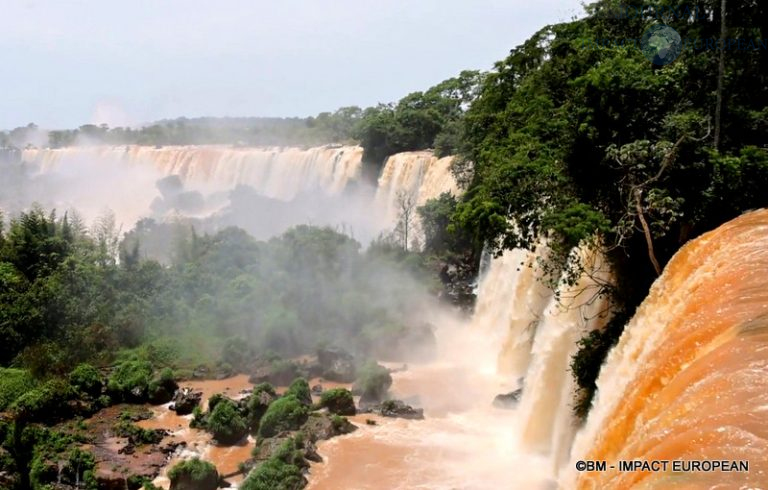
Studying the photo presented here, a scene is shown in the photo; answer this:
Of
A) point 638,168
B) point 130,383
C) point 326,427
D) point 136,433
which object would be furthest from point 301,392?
point 638,168

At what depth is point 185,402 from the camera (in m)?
15.8

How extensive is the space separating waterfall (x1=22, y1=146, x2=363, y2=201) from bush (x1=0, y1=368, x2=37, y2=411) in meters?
20.7

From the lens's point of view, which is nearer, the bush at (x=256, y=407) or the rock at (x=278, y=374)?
the bush at (x=256, y=407)

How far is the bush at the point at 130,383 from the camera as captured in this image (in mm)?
16609

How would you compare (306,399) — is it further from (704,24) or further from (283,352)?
(704,24)

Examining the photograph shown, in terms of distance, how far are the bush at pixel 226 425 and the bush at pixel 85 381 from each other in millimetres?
4408

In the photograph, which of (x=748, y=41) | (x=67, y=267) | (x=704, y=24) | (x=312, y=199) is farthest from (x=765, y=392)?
(x=312, y=199)

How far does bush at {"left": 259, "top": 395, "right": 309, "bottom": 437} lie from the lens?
539 inches

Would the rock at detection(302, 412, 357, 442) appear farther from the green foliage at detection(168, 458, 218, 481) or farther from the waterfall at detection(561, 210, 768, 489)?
the waterfall at detection(561, 210, 768, 489)

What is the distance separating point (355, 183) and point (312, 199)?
3278mm

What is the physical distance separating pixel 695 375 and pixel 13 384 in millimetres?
15514

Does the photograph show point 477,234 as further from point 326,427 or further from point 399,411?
point 326,427

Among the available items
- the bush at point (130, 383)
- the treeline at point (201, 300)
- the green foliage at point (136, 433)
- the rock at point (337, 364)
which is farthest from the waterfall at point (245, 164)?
the green foliage at point (136, 433)

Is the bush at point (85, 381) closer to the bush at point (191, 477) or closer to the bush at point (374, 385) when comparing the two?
the bush at point (191, 477)
